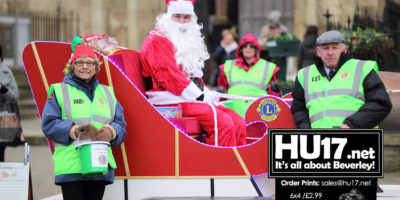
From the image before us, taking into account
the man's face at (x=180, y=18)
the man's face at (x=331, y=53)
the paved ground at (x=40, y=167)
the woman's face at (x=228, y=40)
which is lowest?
the paved ground at (x=40, y=167)

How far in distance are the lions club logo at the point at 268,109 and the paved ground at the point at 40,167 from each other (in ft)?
8.19

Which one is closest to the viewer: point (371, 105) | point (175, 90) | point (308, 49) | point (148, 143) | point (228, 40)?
point (371, 105)

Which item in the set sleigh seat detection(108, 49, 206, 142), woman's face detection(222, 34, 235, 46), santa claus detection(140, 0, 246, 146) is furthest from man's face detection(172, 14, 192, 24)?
woman's face detection(222, 34, 235, 46)

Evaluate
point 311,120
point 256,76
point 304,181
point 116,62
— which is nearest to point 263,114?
point 311,120

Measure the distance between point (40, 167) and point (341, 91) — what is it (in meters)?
5.64

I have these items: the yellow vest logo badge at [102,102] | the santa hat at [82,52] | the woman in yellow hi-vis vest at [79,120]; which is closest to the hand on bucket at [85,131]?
the woman in yellow hi-vis vest at [79,120]

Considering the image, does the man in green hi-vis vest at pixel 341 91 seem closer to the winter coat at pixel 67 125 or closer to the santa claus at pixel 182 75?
the santa claus at pixel 182 75

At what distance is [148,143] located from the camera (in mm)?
5918

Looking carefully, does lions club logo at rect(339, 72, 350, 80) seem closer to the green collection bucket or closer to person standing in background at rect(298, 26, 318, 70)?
the green collection bucket

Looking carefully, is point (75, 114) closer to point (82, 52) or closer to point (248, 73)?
point (82, 52)

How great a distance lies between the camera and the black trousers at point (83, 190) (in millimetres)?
5402

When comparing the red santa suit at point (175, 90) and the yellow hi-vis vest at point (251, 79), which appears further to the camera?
the yellow hi-vis vest at point (251, 79)

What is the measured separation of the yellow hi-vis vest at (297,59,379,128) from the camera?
18.9 ft

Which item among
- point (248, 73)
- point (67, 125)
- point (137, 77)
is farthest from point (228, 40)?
point (67, 125)
